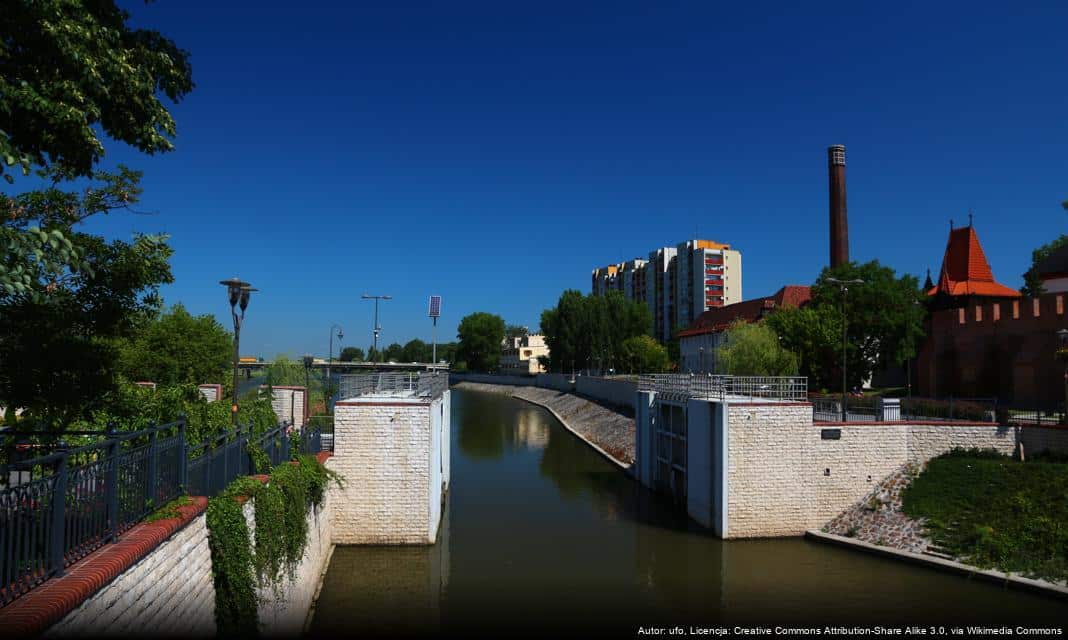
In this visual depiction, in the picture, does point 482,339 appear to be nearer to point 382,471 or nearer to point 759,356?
point 759,356

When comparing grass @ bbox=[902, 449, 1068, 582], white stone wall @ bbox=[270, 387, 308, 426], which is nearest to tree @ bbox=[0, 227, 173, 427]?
white stone wall @ bbox=[270, 387, 308, 426]

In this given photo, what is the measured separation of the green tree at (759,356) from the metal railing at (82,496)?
35.4 m

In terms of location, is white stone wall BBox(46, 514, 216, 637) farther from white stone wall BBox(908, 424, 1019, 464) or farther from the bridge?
white stone wall BBox(908, 424, 1019, 464)

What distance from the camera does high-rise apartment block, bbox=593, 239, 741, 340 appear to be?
334 feet

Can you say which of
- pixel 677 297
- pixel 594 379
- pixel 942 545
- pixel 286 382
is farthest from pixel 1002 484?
pixel 677 297

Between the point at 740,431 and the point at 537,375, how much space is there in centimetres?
7542

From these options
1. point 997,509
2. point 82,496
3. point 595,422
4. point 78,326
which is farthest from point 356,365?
point 82,496

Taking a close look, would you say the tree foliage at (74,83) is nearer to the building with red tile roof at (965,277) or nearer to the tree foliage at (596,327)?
the building with red tile roof at (965,277)

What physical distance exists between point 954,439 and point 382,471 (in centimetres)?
1813

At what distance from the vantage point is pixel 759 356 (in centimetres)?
4056

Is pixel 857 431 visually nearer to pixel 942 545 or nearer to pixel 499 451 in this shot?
pixel 942 545

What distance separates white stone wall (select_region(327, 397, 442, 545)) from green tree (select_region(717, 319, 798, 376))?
27.1m

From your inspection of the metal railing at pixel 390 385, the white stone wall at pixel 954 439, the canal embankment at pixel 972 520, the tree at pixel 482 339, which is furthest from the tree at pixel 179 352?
the tree at pixel 482 339

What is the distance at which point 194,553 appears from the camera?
8367mm
